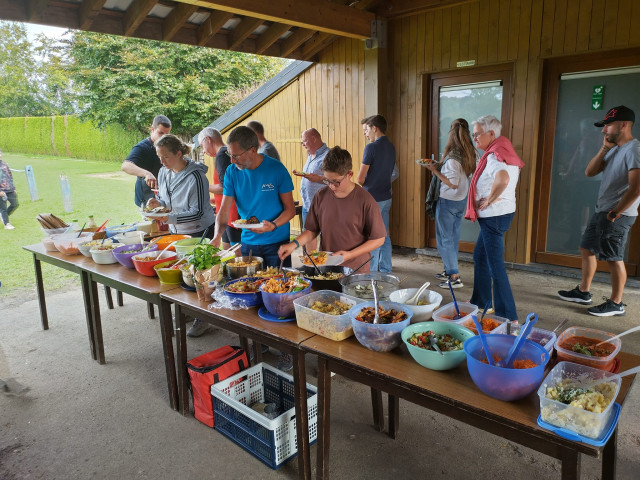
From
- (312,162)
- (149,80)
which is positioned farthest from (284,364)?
(149,80)

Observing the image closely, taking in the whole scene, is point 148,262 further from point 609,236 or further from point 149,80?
point 149,80

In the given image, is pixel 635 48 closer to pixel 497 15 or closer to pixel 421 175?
pixel 497 15

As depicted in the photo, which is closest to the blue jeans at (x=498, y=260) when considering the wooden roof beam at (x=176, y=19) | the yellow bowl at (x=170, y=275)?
the yellow bowl at (x=170, y=275)

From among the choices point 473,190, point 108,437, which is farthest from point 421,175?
point 108,437

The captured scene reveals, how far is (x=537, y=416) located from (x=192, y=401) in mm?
2224

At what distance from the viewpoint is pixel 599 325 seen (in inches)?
150

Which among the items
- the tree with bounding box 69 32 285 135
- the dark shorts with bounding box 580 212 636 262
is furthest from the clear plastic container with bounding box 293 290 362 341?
the tree with bounding box 69 32 285 135

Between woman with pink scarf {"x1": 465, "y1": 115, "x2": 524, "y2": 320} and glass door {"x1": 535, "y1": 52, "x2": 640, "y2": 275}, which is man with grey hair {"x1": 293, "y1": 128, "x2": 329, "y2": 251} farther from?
glass door {"x1": 535, "y1": 52, "x2": 640, "y2": 275}

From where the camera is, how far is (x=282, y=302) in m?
2.12

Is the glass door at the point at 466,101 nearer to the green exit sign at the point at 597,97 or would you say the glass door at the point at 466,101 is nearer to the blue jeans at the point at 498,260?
the green exit sign at the point at 597,97

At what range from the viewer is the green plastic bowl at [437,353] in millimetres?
1568

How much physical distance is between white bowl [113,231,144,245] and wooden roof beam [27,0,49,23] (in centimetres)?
247

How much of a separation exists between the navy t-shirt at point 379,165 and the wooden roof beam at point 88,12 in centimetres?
297

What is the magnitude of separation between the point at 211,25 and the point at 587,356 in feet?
17.6
